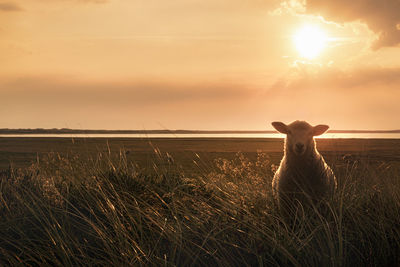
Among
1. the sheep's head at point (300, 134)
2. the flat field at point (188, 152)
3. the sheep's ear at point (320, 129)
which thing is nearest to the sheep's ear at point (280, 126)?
the sheep's head at point (300, 134)

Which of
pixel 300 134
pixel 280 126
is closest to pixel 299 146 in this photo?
pixel 300 134

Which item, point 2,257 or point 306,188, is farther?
point 306,188

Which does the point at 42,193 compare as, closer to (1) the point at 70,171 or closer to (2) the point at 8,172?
(1) the point at 70,171

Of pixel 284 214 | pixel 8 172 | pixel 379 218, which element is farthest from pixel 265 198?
pixel 8 172

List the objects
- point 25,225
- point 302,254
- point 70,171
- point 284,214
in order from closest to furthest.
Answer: point 302,254
point 25,225
point 284,214
point 70,171

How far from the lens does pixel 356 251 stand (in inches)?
164

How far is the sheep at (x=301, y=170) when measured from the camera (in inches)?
243

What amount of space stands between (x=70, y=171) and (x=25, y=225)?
2.01 metres

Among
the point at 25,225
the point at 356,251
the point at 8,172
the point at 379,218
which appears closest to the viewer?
the point at 356,251

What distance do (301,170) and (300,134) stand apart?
1.98ft

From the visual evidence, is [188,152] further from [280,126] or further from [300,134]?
[300,134]

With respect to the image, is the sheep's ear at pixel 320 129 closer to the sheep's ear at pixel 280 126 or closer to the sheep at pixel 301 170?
the sheep at pixel 301 170

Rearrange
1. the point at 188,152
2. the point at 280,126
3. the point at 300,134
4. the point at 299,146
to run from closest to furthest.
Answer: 1. the point at 299,146
2. the point at 300,134
3. the point at 280,126
4. the point at 188,152

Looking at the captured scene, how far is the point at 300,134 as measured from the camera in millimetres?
6629
